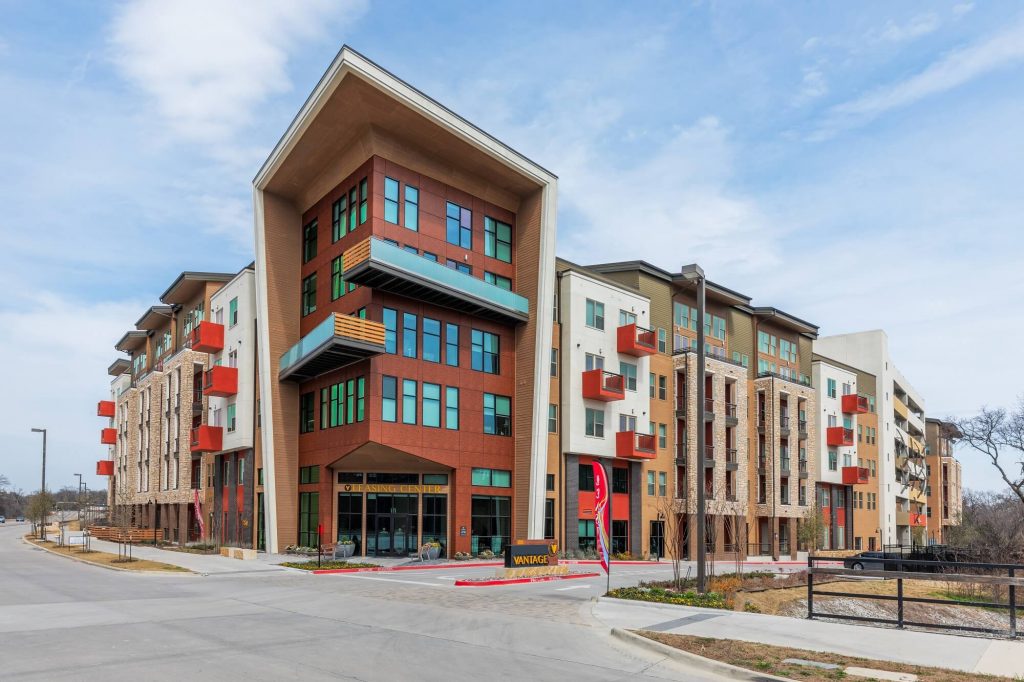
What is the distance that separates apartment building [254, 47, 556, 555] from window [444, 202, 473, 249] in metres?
0.09

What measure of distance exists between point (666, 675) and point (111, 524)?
78.6 m

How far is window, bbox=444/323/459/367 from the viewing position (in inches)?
1762

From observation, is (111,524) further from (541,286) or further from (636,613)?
(636,613)

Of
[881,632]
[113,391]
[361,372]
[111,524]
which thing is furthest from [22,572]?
[113,391]

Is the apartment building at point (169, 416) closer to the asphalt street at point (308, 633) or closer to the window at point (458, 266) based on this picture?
the window at point (458, 266)

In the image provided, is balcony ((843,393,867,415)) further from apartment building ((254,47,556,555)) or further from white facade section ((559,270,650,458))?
apartment building ((254,47,556,555))

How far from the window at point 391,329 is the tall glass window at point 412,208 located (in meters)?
4.80

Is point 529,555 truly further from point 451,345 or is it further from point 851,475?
point 851,475

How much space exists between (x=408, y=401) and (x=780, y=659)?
30767mm

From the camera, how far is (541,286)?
4744 cm

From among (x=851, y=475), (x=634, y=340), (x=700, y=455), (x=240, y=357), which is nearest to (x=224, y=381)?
(x=240, y=357)

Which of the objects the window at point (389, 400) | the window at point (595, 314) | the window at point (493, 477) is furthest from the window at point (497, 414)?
the window at point (595, 314)

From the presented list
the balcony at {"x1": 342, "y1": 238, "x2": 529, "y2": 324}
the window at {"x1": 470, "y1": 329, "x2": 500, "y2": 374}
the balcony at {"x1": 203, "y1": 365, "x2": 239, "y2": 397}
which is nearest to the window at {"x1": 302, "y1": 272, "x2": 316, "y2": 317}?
the balcony at {"x1": 342, "y1": 238, "x2": 529, "y2": 324}

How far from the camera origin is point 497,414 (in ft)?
154
